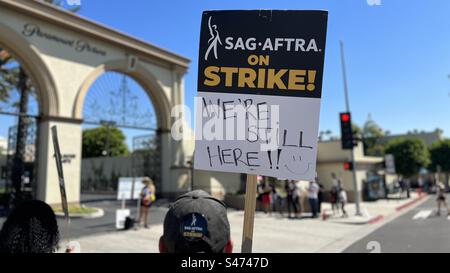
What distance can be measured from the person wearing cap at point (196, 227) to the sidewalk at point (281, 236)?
261 inches

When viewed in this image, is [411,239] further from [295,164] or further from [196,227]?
[196,227]

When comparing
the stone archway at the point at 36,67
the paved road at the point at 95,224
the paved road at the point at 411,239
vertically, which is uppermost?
the stone archway at the point at 36,67

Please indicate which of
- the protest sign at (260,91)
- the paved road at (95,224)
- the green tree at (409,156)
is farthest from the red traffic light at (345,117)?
the green tree at (409,156)

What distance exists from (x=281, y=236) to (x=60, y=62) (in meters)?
10.9

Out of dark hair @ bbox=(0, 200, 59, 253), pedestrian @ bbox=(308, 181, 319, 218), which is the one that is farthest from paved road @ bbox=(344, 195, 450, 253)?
dark hair @ bbox=(0, 200, 59, 253)

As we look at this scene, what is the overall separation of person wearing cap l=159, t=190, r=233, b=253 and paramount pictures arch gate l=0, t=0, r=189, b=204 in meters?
14.0

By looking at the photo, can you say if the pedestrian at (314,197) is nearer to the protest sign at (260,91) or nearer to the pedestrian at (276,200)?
the pedestrian at (276,200)

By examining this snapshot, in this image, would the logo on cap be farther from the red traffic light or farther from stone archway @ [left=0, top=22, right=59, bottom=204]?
the red traffic light

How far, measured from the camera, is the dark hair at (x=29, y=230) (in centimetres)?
217

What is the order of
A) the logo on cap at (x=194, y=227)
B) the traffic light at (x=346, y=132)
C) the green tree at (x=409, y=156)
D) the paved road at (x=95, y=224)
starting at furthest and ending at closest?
the green tree at (x=409, y=156), the traffic light at (x=346, y=132), the paved road at (x=95, y=224), the logo on cap at (x=194, y=227)

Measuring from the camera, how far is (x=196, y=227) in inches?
76.4

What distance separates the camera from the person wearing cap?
194 cm
